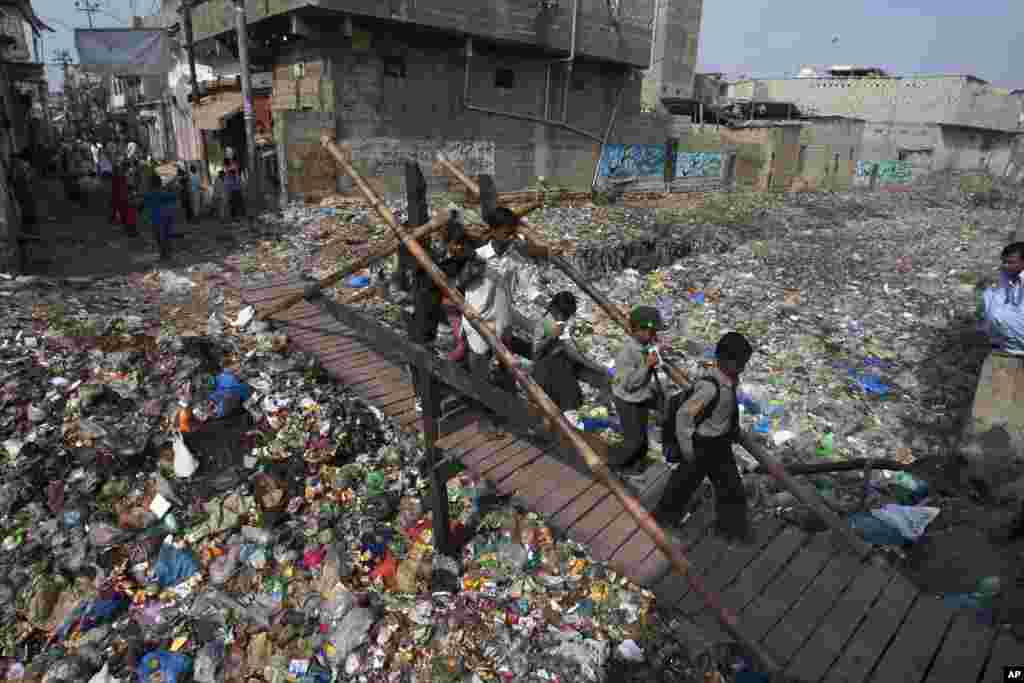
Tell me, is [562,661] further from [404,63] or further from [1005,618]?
[404,63]

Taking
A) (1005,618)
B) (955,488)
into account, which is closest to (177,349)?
(1005,618)

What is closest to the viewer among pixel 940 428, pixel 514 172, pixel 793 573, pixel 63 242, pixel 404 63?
pixel 793 573

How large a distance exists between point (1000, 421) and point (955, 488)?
0.79 m

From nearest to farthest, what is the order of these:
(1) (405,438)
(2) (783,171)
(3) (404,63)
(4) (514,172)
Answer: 1. (1) (405,438)
2. (3) (404,63)
3. (4) (514,172)
4. (2) (783,171)

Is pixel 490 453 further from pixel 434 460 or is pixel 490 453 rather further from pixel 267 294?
pixel 267 294

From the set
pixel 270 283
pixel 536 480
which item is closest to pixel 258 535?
pixel 536 480

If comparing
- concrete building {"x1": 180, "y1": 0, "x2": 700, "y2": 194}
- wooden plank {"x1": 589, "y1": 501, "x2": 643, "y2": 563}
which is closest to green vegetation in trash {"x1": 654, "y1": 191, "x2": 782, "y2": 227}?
concrete building {"x1": 180, "y1": 0, "x2": 700, "y2": 194}

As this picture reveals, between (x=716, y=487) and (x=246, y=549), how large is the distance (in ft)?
11.0

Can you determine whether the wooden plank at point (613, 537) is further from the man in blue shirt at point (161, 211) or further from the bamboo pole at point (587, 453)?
the man in blue shirt at point (161, 211)

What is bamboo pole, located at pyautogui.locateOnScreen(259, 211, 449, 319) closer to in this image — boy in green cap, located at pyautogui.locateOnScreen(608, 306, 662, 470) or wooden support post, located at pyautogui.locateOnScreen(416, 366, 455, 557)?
wooden support post, located at pyautogui.locateOnScreen(416, 366, 455, 557)

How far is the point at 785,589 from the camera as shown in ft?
10.7

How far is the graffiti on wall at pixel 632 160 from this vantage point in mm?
19406

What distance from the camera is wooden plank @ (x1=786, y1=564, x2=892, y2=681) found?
9.14 feet

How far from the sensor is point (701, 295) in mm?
10102
